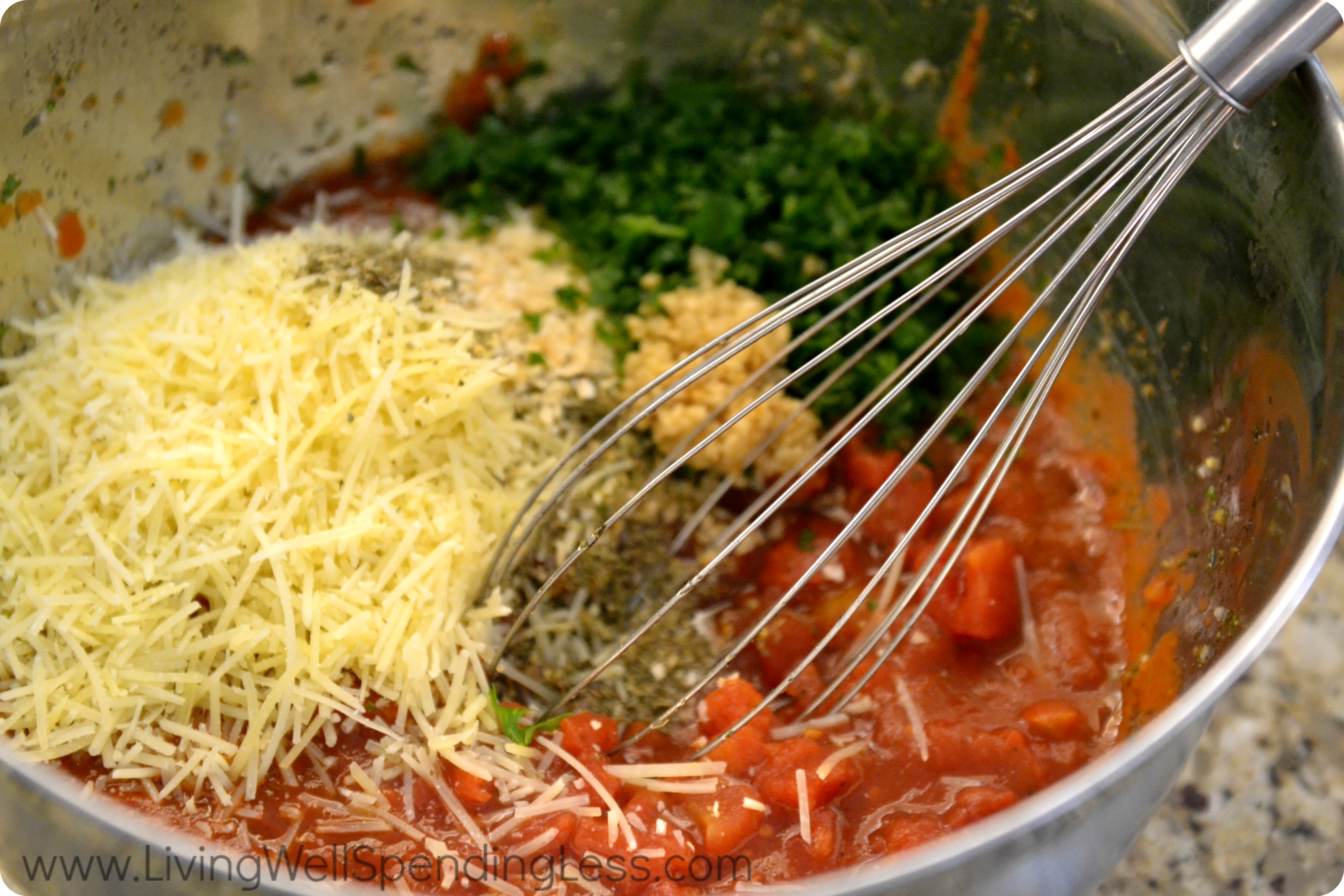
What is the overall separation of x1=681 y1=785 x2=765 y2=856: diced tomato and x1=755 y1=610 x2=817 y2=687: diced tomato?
0.22 meters

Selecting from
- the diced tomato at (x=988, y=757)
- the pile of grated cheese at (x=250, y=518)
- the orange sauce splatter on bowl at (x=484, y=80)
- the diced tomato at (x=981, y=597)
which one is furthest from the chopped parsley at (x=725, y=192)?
the diced tomato at (x=988, y=757)

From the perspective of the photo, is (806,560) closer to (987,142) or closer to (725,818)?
(725,818)

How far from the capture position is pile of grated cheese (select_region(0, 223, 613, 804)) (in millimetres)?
1124

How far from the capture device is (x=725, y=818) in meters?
1.14

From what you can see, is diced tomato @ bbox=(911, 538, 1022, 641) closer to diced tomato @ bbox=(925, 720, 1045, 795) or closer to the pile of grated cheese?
diced tomato @ bbox=(925, 720, 1045, 795)

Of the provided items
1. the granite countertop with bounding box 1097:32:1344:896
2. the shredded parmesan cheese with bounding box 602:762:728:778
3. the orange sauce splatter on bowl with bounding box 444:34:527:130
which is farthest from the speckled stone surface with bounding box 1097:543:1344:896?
the orange sauce splatter on bowl with bounding box 444:34:527:130

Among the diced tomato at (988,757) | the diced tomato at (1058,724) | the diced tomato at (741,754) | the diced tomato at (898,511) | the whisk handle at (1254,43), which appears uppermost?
the whisk handle at (1254,43)

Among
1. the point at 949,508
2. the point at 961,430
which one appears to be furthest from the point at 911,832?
the point at 961,430

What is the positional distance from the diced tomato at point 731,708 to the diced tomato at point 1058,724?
0.32 metres

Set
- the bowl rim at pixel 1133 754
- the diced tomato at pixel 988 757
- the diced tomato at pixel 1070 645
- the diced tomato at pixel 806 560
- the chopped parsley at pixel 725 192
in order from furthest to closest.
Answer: the chopped parsley at pixel 725 192
the diced tomato at pixel 806 560
the diced tomato at pixel 1070 645
the diced tomato at pixel 988 757
the bowl rim at pixel 1133 754

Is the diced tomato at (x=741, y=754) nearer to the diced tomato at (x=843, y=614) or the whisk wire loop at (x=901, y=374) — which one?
the whisk wire loop at (x=901, y=374)

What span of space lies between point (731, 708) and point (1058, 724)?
1.31ft

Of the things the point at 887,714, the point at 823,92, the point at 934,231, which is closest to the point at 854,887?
the point at 887,714

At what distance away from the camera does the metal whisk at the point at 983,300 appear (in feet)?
3.37
